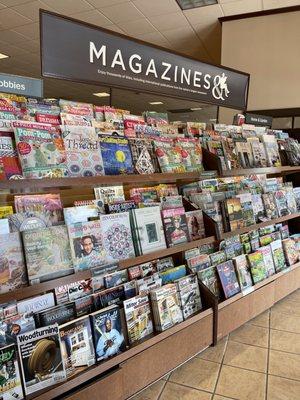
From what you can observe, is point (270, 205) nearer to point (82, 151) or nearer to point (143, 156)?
point (143, 156)

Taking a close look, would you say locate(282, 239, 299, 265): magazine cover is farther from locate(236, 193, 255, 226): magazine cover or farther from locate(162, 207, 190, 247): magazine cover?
locate(162, 207, 190, 247): magazine cover

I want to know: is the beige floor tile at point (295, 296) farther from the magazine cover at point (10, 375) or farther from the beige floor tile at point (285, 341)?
the magazine cover at point (10, 375)

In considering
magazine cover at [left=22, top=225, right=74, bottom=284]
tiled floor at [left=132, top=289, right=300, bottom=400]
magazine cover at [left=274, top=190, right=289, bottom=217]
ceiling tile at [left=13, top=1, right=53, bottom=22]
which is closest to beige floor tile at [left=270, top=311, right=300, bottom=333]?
tiled floor at [left=132, top=289, right=300, bottom=400]

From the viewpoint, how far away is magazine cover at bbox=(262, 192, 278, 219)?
307cm

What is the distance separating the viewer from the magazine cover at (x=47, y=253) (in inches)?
62.2

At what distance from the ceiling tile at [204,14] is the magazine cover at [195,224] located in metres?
3.57

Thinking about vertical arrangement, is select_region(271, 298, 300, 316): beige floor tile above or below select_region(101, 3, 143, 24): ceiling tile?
below

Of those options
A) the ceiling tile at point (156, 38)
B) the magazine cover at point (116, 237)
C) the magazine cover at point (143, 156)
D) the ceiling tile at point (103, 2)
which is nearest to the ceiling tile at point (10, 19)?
the ceiling tile at point (103, 2)

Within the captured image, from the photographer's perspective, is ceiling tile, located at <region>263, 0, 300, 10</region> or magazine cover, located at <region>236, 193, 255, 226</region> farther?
ceiling tile, located at <region>263, 0, 300, 10</region>

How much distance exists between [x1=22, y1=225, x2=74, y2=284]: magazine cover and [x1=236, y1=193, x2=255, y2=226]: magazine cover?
1592 mm

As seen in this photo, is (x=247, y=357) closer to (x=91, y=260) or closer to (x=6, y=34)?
(x=91, y=260)

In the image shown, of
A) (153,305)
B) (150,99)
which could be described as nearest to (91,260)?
(153,305)

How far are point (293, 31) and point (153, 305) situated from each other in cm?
438

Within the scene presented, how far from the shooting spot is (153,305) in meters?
2.01
